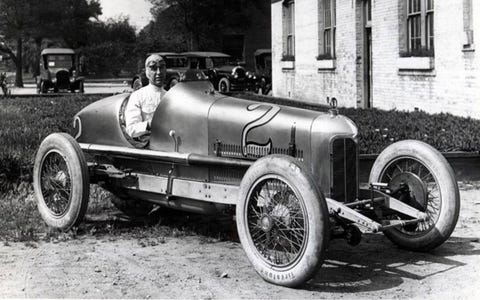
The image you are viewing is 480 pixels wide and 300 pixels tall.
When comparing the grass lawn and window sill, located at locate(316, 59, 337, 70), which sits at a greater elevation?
window sill, located at locate(316, 59, 337, 70)

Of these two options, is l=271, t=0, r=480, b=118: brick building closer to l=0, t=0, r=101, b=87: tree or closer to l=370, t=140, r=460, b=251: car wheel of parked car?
l=370, t=140, r=460, b=251: car wheel of parked car

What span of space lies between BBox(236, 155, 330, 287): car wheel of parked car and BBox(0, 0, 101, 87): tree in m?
41.2

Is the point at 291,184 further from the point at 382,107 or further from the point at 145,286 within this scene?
the point at 382,107

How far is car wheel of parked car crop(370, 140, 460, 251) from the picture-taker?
5.04 metres

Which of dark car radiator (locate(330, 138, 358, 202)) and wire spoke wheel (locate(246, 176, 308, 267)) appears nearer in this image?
wire spoke wheel (locate(246, 176, 308, 267))

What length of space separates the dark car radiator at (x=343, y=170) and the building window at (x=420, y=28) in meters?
8.60

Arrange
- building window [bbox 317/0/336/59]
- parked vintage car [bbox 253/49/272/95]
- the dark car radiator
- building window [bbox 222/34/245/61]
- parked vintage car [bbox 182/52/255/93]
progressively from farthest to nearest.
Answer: building window [bbox 222/34/245/61] < parked vintage car [bbox 253/49/272/95] < parked vintage car [bbox 182/52/255/93] < building window [bbox 317/0/336/59] < the dark car radiator

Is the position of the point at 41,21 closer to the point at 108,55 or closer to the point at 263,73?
the point at 108,55

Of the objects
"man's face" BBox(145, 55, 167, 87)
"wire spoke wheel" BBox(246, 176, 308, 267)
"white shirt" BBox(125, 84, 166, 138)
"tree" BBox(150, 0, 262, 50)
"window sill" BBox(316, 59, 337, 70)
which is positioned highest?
"tree" BBox(150, 0, 262, 50)

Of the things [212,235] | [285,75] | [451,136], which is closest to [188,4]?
[285,75]

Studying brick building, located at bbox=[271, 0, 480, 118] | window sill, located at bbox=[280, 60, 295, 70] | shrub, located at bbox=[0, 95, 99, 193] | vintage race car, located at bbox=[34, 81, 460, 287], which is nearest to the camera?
vintage race car, located at bbox=[34, 81, 460, 287]

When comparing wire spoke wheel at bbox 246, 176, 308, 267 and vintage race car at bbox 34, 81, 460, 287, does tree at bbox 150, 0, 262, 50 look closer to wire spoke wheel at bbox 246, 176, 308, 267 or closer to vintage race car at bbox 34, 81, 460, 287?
vintage race car at bbox 34, 81, 460, 287

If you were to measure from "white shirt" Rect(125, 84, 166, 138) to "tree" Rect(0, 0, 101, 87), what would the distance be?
1550 inches

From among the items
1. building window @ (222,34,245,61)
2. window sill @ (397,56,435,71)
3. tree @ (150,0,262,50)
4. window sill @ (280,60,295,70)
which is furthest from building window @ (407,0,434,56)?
building window @ (222,34,245,61)
